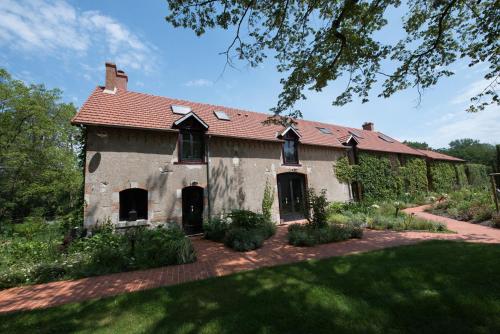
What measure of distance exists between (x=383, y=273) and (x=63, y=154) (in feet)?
78.8

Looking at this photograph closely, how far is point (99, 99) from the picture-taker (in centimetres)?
1088

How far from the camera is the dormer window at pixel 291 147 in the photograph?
47.4 feet

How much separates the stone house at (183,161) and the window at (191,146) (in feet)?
0.16

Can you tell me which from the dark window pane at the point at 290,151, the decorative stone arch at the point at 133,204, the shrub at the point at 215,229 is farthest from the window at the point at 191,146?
the dark window pane at the point at 290,151

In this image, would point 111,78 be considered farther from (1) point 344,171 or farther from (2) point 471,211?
(2) point 471,211

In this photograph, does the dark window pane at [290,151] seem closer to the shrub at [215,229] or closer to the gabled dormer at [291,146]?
the gabled dormer at [291,146]

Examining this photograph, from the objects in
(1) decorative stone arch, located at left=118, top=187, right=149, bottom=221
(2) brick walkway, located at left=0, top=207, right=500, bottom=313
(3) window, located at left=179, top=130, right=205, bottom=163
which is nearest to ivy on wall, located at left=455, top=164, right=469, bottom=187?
(2) brick walkway, located at left=0, top=207, right=500, bottom=313

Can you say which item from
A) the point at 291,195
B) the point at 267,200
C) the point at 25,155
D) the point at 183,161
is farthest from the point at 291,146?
the point at 25,155

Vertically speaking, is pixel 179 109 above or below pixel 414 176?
above

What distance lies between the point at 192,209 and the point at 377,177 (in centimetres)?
1431

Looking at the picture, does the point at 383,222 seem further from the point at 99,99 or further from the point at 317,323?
the point at 99,99

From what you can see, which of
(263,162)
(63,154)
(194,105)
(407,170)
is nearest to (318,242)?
(263,162)

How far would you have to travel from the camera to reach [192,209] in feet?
36.9

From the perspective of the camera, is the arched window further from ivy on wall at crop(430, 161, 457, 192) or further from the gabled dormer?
ivy on wall at crop(430, 161, 457, 192)
